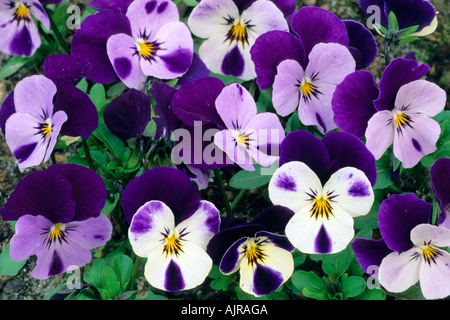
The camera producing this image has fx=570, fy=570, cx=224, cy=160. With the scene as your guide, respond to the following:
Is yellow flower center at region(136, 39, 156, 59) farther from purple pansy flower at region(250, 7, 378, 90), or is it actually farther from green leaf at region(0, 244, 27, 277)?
green leaf at region(0, 244, 27, 277)

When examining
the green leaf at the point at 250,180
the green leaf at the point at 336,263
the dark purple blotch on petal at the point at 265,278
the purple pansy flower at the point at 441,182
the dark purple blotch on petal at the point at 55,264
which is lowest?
the green leaf at the point at 336,263

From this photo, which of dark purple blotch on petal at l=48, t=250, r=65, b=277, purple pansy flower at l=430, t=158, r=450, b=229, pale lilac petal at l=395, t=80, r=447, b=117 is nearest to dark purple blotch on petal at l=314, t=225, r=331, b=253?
purple pansy flower at l=430, t=158, r=450, b=229

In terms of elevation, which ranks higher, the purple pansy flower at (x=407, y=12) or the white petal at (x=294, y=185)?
the purple pansy flower at (x=407, y=12)

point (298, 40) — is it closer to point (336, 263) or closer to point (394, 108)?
point (394, 108)

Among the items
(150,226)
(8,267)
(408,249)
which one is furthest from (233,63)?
(8,267)

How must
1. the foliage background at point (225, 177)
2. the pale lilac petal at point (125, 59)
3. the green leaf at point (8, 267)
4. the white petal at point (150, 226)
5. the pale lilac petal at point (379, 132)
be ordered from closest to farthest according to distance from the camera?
the white petal at point (150, 226) → the pale lilac petal at point (379, 132) → the pale lilac petal at point (125, 59) → the green leaf at point (8, 267) → the foliage background at point (225, 177)

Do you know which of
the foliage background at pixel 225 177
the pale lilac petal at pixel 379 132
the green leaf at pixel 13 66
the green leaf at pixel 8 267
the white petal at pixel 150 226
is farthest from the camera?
the green leaf at pixel 13 66

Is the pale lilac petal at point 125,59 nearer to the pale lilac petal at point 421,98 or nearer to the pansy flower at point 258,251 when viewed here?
the pansy flower at point 258,251

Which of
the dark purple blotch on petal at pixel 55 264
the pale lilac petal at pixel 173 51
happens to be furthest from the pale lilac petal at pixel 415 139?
the dark purple blotch on petal at pixel 55 264
